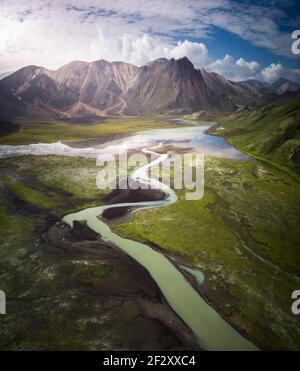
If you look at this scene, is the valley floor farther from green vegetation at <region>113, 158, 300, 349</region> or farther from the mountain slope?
the mountain slope

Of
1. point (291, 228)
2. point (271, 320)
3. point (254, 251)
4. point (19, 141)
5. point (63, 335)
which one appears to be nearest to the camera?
point (63, 335)

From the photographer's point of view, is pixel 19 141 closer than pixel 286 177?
No

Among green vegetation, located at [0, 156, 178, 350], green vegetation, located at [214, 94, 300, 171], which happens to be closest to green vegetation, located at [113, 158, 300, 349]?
A: green vegetation, located at [0, 156, 178, 350]

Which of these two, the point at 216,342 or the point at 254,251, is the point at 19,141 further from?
the point at 216,342

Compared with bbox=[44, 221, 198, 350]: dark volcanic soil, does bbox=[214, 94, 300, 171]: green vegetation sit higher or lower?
higher

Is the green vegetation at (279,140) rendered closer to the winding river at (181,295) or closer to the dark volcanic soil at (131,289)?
the winding river at (181,295)

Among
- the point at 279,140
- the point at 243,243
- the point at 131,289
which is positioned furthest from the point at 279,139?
the point at 131,289
